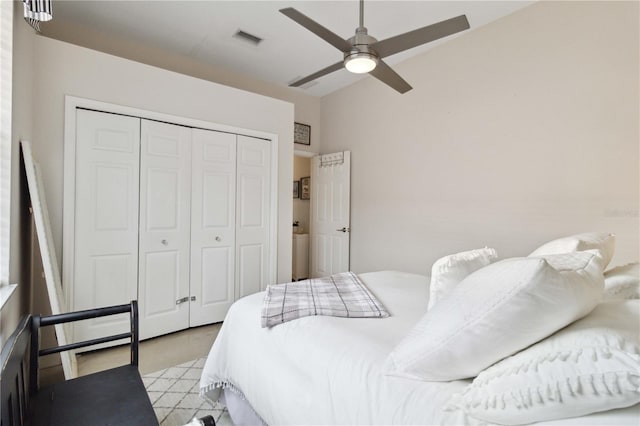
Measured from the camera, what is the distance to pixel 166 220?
9.75 ft

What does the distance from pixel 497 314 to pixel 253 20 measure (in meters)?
3.28

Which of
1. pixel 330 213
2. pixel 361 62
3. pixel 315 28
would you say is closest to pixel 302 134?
pixel 330 213

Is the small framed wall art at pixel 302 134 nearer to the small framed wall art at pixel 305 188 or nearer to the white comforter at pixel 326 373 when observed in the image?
the small framed wall art at pixel 305 188

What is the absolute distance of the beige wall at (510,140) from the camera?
7.55 feet

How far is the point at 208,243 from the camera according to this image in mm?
3240

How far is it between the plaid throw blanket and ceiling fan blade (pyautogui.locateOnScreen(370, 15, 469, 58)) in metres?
1.56

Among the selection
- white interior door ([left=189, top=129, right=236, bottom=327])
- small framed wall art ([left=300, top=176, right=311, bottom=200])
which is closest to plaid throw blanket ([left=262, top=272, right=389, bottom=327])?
white interior door ([left=189, top=129, right=236, bottom=327])

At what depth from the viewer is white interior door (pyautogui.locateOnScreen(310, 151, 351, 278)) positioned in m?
4.54

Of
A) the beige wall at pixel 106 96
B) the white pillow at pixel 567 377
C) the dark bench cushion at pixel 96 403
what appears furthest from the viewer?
the beige wall at pixel 106 96

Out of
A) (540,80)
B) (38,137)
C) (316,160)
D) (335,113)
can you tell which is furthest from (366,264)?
(38,137)

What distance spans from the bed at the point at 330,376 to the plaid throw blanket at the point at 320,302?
0.17 feet

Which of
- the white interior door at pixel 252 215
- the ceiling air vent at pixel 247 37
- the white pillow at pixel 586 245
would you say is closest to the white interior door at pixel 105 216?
the white interior door at pixel 252 215

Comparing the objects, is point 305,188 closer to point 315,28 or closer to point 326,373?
point 315,28

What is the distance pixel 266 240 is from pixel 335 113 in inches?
93.2
